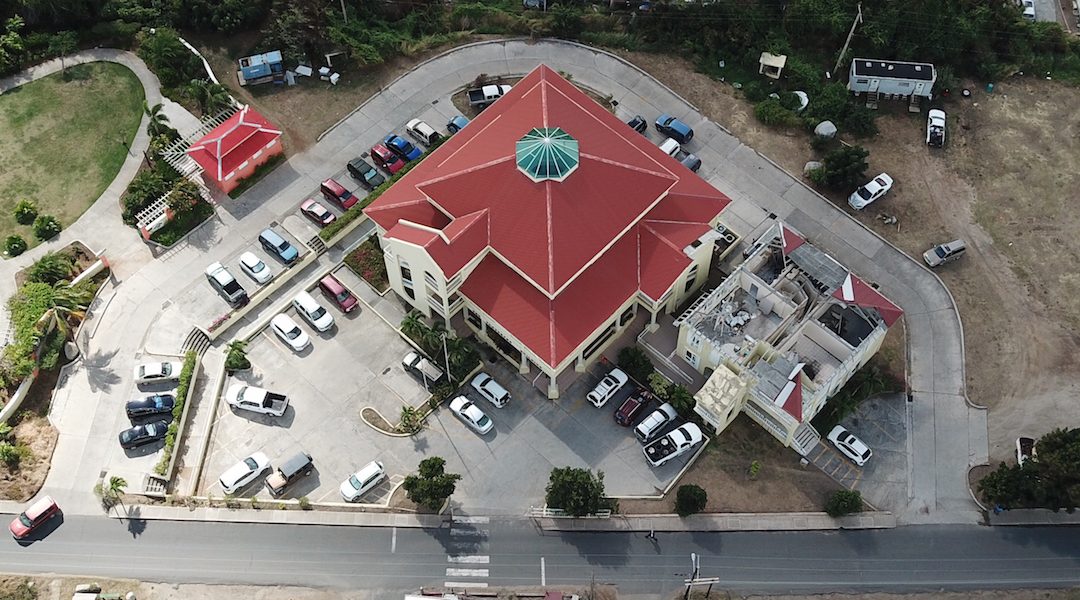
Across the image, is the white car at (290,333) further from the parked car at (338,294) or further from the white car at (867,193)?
the white car at (867,193)

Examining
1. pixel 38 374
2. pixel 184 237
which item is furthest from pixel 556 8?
pixel 38 374

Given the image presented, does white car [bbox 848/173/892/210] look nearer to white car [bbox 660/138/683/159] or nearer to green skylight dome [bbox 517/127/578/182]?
white car [bbox 660/138/683/159]

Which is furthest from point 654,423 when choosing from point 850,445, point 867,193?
point 867,193

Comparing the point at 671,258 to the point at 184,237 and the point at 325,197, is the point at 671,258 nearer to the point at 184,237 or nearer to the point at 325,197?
the point at 325,197

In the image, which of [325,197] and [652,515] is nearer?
[652,515]

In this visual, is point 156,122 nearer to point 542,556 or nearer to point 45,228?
point 45,228

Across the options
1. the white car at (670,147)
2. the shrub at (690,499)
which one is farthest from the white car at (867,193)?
the shrub at (690,499)
